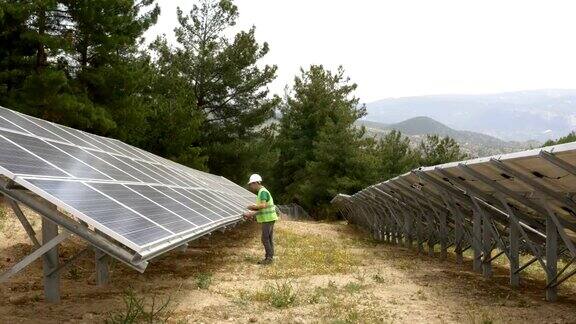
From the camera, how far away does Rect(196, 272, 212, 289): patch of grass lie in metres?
8.91

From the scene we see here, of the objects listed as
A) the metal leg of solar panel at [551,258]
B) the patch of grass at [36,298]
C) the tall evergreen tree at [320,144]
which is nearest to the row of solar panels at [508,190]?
the metal leg of solar panel at [551,258]

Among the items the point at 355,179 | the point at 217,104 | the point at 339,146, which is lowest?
the point at 355,179

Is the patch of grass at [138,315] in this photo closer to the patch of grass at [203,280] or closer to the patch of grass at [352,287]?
the patch of grass at [203,280]

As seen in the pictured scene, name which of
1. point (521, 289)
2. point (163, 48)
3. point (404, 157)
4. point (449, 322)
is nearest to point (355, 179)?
point (404, 157)

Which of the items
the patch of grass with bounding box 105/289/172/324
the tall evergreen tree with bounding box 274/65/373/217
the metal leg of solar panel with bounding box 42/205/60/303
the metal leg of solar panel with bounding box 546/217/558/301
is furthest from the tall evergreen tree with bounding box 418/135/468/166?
the metal leg of solar panel with bounding box 42/205/60/303

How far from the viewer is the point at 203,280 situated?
924cm

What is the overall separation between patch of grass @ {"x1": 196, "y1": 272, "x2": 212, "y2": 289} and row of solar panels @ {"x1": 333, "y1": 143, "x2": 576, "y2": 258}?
5.19 metres

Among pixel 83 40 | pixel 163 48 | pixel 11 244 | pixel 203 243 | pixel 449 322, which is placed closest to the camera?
pixel 449 322

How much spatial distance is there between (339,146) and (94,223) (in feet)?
134

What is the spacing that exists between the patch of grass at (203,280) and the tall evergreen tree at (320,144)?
112 ft

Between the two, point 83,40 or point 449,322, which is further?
point 83,40

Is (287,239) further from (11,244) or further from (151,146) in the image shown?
(151,146)

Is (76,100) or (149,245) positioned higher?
(76,100)

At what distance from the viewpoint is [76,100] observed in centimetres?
1898
